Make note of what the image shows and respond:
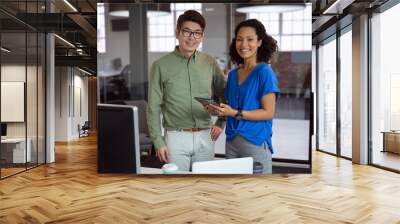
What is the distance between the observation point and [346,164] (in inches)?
310

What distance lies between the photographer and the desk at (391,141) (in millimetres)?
6852

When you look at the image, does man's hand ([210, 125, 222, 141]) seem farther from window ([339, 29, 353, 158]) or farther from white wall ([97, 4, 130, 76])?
window ([339, 29, 353, 158])

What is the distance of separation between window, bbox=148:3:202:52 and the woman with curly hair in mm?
583

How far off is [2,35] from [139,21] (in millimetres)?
2288

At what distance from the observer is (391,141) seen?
7031 millimetres

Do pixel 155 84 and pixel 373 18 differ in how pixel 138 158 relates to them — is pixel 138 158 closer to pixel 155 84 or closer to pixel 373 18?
pixel 155 84

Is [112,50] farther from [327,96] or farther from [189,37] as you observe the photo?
[327,96]

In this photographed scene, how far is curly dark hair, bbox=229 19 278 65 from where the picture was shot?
17.4ft

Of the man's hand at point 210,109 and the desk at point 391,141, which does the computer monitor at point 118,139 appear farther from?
the desk at point 391,141

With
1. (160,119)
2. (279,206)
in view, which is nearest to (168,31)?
(160,119)

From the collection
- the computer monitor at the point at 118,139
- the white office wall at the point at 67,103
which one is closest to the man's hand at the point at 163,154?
the computer monitor at the point at 118,139

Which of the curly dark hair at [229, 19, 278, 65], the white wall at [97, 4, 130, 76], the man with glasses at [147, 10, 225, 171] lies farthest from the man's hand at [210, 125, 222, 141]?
the white wall at [97, 4, 130, 76]

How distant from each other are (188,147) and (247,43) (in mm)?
1503

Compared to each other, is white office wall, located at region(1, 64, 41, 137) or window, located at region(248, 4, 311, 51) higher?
window, located at region(248, 4, 311, 51)
